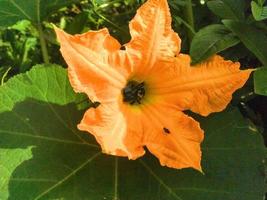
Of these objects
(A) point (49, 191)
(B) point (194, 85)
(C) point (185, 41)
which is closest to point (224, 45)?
(B) point (194, 85)

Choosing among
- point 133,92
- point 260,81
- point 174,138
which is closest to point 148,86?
point 133,92

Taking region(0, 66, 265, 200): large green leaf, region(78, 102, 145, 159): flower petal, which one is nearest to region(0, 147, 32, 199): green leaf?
region(0, 66, 265, 200): large green leaf

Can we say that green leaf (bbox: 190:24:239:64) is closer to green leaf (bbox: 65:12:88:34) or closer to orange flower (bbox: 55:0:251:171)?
orange flower (bbox: 55:0:251:171)

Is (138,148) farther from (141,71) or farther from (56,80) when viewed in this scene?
(56,80)

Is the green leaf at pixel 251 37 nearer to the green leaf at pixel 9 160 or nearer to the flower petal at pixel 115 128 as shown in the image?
the flower petal at pixel 115 128

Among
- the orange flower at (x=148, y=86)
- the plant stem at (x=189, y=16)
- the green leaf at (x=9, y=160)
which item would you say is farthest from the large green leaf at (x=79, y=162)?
the plant stem at (x=189, y=16)

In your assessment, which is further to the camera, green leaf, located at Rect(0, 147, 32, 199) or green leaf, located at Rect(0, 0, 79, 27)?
green leaf, located at Rect(0, 0, 79, 27)
